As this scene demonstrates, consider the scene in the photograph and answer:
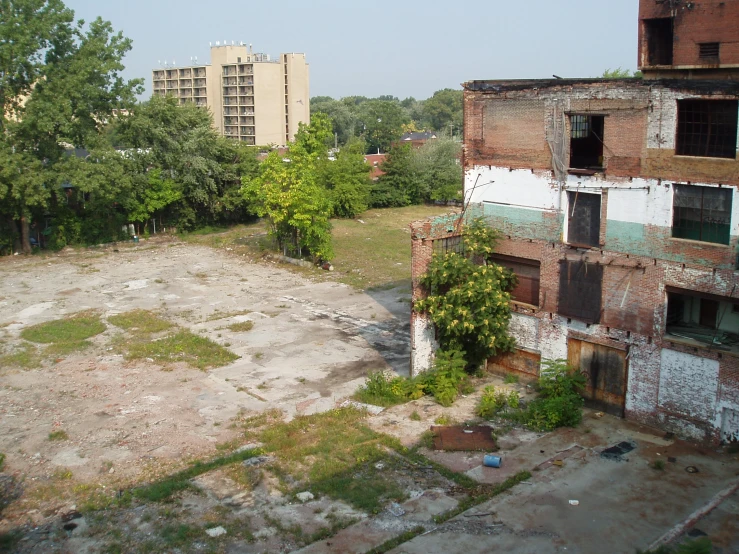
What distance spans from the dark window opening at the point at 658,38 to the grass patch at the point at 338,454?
10.0 m

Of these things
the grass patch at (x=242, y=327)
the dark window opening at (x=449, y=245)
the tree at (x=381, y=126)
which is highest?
the tree at (x=381, y=126)

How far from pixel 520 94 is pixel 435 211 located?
33.8 m

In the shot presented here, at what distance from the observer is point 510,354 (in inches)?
714

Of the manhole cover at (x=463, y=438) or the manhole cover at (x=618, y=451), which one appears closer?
the manhole cover at (x=618, y=451)

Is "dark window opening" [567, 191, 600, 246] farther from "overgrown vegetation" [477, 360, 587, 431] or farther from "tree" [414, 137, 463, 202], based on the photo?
"tree" [414, 137, 463, 202]

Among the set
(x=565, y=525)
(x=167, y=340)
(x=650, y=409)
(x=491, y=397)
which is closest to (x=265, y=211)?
(x=167, y=340)

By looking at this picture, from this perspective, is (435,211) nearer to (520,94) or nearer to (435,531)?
(520,94)

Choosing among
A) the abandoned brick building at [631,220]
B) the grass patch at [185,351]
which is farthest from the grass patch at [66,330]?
the abandoned brick building at [631,220]

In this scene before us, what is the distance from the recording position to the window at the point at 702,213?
14.0 meters

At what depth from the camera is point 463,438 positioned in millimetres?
14945

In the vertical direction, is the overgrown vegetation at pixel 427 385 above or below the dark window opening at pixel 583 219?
below

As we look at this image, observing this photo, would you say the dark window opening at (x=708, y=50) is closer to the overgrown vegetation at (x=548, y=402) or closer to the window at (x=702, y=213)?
the window at (x=702, y=213)

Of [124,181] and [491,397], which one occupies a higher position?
[124,181]

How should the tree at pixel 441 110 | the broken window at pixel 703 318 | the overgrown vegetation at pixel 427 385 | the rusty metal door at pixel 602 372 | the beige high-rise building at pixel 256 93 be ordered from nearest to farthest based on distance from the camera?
the broken window at pixel 703 318 → the rusty metal door at pixel 602 372 → the overgrown vegetation at pixel 427 385 → the beige high-rise building at pixel 256 93 → the tree at pixel 441 110
